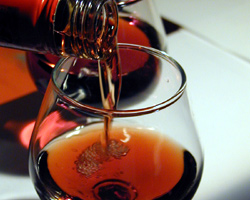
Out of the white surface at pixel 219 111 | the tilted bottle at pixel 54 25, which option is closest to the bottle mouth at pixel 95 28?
the tilted bottle at pixel 54 25

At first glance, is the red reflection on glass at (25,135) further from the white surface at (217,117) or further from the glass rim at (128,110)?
the glass rim at (128,110)

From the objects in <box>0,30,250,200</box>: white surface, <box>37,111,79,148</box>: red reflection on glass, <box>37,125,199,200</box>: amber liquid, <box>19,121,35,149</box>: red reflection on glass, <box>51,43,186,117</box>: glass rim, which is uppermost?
<box>51,43,186,117</box>: glass rim

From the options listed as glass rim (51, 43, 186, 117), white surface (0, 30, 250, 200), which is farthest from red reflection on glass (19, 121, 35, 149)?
glass rim (51, 43, 186, 117)

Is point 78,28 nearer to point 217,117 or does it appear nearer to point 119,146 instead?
point 119,146

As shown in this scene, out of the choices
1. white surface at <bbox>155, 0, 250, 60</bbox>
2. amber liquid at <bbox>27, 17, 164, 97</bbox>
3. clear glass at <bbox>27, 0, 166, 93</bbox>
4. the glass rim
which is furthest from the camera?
white surface at <bbox>155, 0, 250, 60</bbox>

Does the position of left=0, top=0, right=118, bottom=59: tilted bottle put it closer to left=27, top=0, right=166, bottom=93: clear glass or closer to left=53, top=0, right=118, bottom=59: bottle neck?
left=53, top=0, right=118, bottom=59: bottle neck
